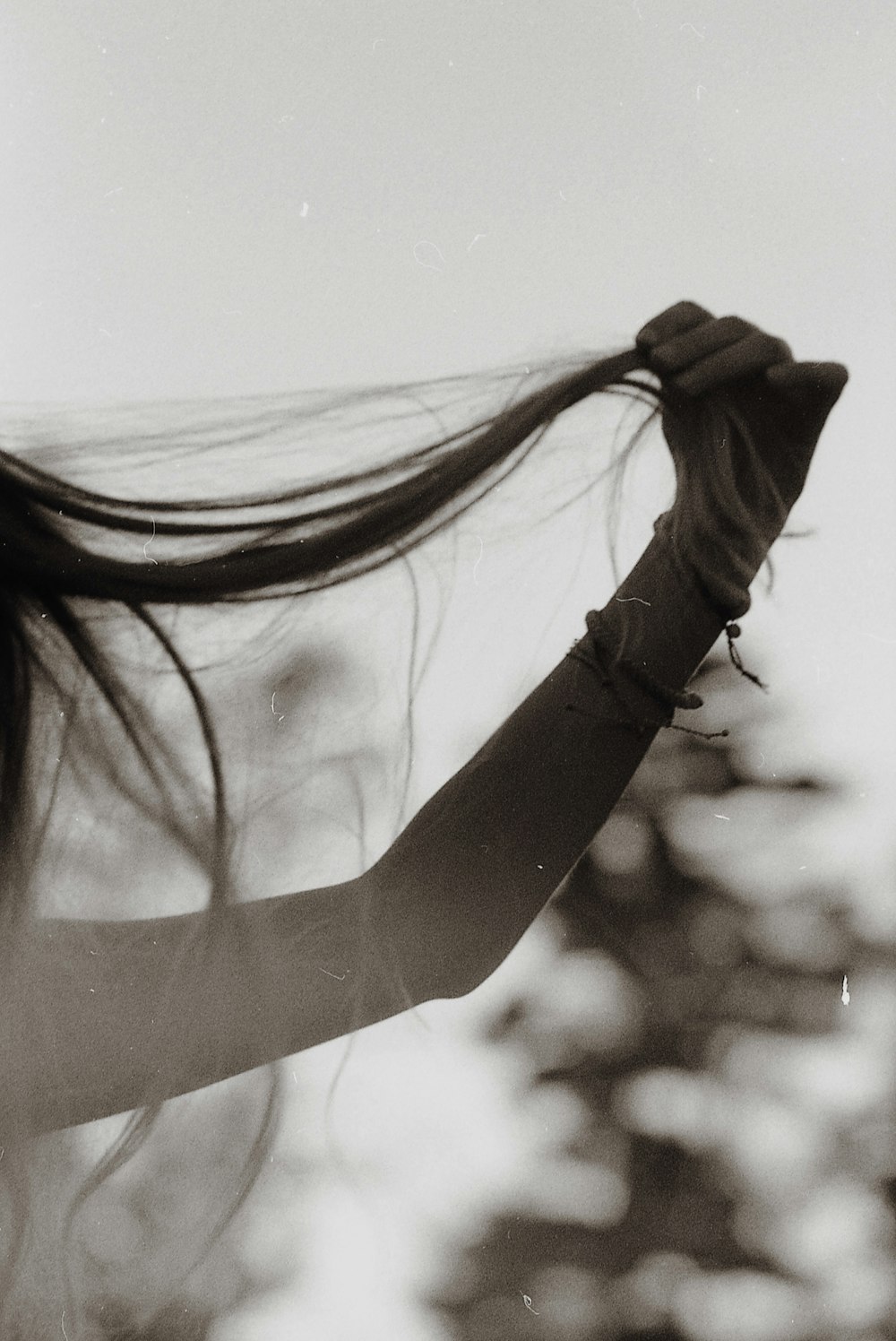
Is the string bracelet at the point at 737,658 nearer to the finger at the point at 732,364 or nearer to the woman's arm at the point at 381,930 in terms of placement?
the woman's arm at the point at 381,930

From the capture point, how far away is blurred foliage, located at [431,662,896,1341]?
69cm

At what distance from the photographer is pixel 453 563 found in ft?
2.40

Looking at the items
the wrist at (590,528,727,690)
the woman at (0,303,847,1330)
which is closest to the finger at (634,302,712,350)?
the woman at (0,303,847,1330)

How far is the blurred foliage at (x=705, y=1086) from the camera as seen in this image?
0.69 meters

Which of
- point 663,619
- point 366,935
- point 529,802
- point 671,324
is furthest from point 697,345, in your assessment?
point 366,935

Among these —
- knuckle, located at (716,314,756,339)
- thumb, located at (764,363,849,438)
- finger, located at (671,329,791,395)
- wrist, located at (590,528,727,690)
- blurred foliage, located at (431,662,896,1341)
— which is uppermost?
knuckle, located at (716,314,756,339)

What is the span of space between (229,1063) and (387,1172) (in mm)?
107

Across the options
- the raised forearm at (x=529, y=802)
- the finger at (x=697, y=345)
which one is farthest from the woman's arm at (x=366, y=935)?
the finger at (x=697, y=345)

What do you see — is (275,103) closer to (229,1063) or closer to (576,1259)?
(229,1063)

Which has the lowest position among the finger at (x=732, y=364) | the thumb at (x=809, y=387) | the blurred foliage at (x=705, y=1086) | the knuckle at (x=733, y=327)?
the blurred foliage at (x=705, y=1086)

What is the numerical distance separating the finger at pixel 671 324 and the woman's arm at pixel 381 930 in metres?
0.04

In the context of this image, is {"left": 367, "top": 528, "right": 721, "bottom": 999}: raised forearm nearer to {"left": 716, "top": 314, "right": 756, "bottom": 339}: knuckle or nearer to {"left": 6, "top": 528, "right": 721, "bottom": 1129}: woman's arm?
{"left": 6, "top": 528, "right": 721, "bottom": 1129}: woman's arm

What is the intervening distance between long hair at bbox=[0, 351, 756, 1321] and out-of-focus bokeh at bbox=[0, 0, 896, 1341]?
0.08ft

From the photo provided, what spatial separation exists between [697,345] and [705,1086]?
1.42 ft
